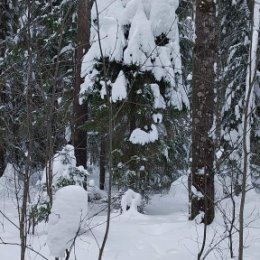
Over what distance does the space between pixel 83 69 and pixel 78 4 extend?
2.58 meters

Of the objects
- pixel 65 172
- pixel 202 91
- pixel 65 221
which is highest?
pixel 202 91

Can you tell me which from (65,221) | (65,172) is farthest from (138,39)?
(65,221)

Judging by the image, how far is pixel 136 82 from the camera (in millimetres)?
8484

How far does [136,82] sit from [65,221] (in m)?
6.09

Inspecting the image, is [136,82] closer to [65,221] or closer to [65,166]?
[65,166]

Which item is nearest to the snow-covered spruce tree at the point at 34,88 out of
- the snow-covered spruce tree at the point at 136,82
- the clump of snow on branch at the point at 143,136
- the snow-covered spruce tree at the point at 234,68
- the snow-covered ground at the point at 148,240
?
the snow-covered ground at the point at 148,240

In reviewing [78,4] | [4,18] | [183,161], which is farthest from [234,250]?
[4,18]

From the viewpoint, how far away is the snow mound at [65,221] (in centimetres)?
261

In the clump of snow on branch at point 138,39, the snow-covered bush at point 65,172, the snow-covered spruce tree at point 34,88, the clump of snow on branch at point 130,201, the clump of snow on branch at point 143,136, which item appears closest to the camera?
the snow-covered spruce tree at point 34,88

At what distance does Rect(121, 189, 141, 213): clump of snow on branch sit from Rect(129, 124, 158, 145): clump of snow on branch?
1.10 m

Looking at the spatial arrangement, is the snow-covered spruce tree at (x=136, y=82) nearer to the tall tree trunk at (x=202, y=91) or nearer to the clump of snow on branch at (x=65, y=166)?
the clump of snow on branch at (x=65, y=166)

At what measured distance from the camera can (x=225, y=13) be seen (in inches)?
484

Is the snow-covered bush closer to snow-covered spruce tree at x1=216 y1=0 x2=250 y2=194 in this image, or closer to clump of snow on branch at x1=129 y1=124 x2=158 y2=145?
clump of snow on branch at x1=129 y1=124 x2=158 y2=145

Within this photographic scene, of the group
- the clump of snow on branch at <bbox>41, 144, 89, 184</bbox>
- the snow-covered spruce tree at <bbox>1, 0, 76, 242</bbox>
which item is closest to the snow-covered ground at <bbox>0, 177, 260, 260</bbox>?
the snow-covered spruce tree at <bbox>1, 0, 76, 242</bbox>
